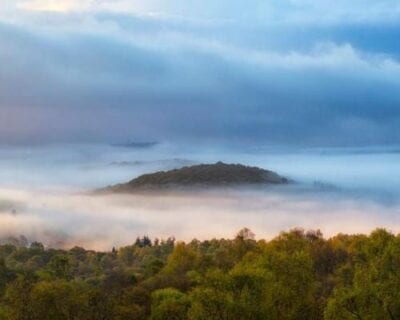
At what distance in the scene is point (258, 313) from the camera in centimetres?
6838

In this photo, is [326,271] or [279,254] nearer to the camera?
[279,254]

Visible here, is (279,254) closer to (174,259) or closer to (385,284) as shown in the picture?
(385,284)

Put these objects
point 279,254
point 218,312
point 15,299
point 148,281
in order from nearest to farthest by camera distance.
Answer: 1. point 218,312
2. point 15,299
3. point 279,254
4. point 148,281

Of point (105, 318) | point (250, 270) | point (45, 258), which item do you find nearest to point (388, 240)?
point (250, 270)

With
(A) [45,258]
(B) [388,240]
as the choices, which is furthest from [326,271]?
(A) [45,258]

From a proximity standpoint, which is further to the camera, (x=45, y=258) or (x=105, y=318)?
(x=45, y=258)

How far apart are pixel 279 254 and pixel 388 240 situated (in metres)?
12.2

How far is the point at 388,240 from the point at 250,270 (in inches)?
712

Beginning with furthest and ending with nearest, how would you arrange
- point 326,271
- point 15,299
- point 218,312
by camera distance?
point 326,271, point 15,299, point 218,312

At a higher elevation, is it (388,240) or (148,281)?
(388,240)

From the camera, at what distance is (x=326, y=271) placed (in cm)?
12431

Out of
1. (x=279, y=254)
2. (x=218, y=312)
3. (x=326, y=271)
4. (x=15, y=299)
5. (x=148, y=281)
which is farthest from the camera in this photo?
(x=326, y=271)

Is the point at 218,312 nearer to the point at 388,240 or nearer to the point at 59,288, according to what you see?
the point at 59,288

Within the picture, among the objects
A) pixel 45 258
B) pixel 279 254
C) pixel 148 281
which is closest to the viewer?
pixel 279 254
